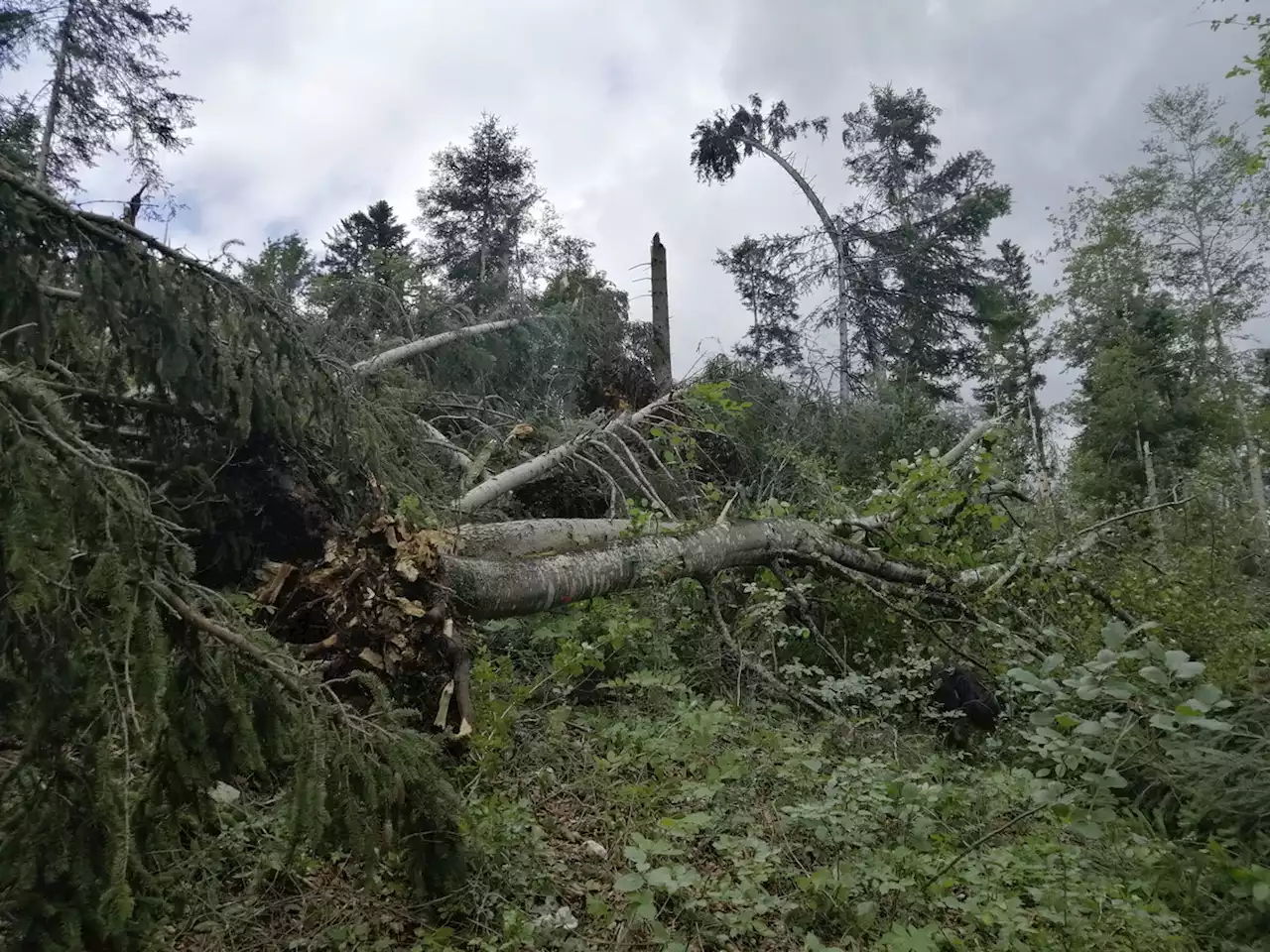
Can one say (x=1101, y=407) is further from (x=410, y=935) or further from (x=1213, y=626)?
(x=410, y=935)

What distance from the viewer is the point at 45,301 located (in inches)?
99.6

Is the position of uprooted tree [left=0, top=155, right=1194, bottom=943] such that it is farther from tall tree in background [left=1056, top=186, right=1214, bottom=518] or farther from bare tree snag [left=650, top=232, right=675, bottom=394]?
tall tree in background [left=1056, top=186, right=1214, bottom=518]

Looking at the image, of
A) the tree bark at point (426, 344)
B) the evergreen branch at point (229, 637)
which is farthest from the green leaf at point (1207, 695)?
the tree bark at point (426, 344)

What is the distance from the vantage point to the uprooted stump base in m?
2.96

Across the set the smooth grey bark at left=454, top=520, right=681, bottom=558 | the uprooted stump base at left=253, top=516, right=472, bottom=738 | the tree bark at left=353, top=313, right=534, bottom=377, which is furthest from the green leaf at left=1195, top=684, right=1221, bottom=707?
the tree bark at left=353, top=313, right=534, bottom=377

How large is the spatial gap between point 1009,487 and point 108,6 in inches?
603

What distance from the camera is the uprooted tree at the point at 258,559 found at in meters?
1.45

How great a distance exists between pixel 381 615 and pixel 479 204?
15594 millimetres

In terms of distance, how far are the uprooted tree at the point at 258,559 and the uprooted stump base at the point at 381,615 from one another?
0.5 inches

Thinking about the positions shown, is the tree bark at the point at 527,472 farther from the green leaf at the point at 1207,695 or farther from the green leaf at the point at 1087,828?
the green leaf at the point at 1207,695

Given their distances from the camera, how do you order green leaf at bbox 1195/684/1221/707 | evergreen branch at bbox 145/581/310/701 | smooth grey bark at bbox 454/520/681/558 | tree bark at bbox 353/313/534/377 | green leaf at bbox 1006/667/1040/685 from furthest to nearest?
tree bark at bbox 353/313/534/377
smooth grey bark at bbox 454/520/681/558
green leaf at bbox 1006/667/1040/685
green leaf at bbox 1195/684/1221/707
evergreen branch at bbox 145/581/310/701

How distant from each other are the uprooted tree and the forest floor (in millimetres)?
219

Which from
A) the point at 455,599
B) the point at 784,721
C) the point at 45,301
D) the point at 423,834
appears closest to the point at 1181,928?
the point at 784,721

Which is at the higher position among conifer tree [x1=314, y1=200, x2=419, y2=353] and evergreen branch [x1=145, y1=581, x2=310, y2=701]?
conifer tree [x1=314, y1=200, x2=419, y2=353]
